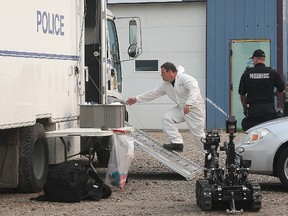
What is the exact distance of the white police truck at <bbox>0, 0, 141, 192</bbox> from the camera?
32.5 feet

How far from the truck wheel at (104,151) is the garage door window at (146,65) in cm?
890

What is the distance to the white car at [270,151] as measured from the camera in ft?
35.2

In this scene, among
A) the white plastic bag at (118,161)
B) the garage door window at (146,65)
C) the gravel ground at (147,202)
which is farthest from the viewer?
the garage door window at (146,65)

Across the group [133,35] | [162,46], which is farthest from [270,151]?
[162,46]

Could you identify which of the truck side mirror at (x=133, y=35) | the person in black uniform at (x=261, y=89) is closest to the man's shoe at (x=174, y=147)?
the person in black uniform at (x=261, y=89)

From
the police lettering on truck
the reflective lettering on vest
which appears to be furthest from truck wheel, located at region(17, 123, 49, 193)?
the reflective lettering on vest

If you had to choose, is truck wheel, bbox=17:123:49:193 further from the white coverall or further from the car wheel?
the car wheel

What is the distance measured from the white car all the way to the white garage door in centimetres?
→ 1136

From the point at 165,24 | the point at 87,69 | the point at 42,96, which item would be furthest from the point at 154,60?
the point at 42,96

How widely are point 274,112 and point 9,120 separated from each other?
169 inches

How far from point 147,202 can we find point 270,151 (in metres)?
1.75

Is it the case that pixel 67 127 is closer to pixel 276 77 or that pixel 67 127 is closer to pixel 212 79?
pixel 276 77

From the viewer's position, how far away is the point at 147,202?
33.8 ft

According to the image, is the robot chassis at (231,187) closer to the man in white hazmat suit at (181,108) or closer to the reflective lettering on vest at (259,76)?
the reflective lettering on vest at (259,76)
